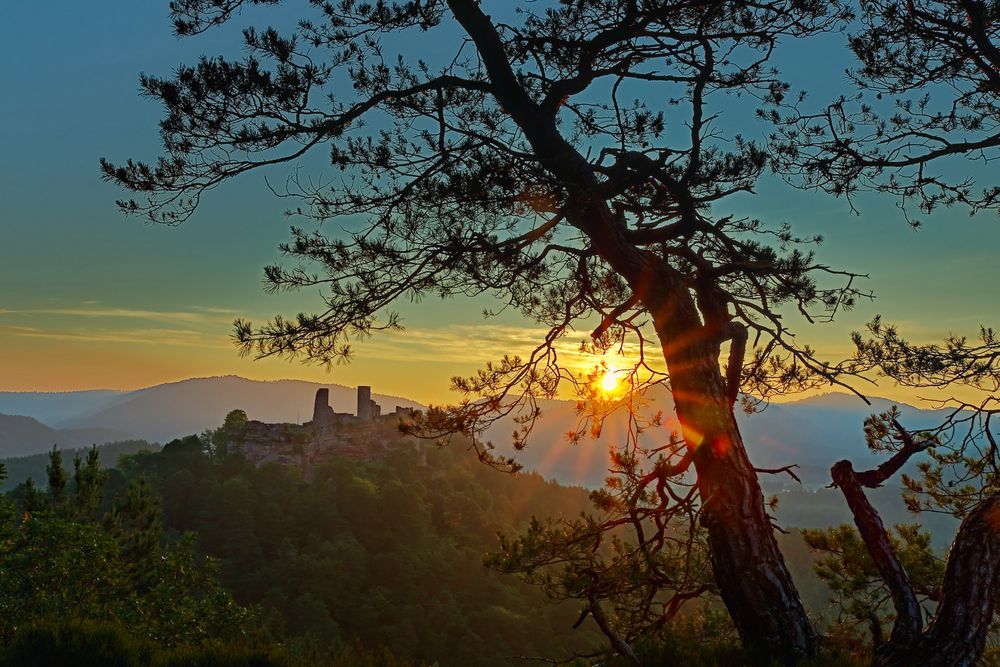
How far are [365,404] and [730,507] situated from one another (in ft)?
154

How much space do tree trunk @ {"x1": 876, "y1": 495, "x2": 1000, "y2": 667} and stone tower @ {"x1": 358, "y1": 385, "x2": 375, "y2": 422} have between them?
46730 mm

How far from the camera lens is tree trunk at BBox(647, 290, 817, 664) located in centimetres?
426

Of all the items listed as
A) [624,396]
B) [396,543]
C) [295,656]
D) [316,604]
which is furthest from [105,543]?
[396,543]

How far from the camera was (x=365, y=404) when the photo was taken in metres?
49.8

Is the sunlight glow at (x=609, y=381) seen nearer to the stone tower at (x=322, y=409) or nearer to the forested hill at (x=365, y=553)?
the forested hill at (x=365, y=553)

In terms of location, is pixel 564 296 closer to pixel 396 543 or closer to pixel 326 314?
pixel 326 314

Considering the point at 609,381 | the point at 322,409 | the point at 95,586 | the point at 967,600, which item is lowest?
the point at 95,586

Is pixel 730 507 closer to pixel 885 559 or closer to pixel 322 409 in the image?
pixel 885 559

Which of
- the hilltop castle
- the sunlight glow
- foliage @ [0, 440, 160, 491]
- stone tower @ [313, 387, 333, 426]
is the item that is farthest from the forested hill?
foliage @ [0, 440, 160, 491]

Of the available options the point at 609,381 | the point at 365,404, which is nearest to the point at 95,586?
the point at 609,381

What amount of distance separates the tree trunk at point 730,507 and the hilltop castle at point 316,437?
42.5m

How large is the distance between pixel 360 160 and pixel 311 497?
41.9 m

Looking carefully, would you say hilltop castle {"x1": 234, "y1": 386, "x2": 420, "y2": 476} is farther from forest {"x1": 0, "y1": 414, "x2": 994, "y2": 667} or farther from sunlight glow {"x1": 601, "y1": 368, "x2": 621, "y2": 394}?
sunlight glow {"x1": 601, "y1": 368, "x2": 621, "y2": 394}

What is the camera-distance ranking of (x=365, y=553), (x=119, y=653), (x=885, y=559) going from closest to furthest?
1. (x=885, y=559)
2. (x=119, y=653)
3. (x=365, y=553)
